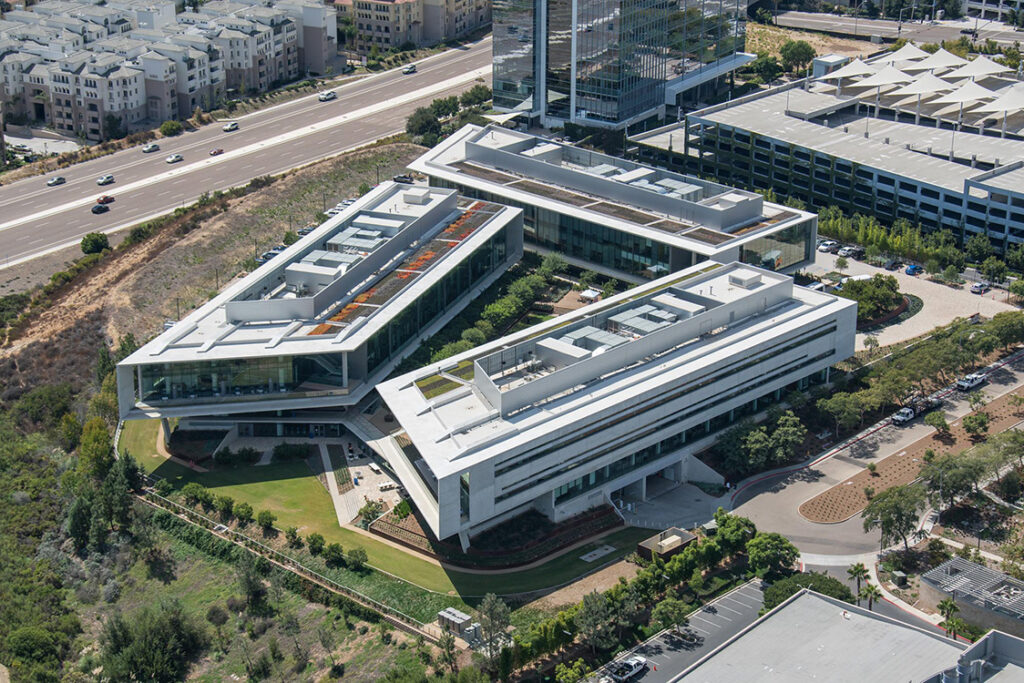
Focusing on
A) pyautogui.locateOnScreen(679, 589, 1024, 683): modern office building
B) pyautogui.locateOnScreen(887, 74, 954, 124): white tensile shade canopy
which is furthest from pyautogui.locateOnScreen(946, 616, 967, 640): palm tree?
pyautogui.locateOnScreen(887, 74, 954, 124): white tensile shade canopy

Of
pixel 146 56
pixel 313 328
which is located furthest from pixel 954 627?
pixel 146 56

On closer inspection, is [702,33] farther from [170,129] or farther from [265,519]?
[265,519]

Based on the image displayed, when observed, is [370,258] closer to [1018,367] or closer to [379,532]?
[379,532]

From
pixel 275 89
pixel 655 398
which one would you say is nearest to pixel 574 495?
pixel 655 398

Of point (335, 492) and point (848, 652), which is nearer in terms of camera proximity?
point (848, 652)

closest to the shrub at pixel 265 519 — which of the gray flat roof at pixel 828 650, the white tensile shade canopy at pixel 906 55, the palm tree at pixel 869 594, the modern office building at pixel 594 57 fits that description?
the gray flat roof at pixel 828 650

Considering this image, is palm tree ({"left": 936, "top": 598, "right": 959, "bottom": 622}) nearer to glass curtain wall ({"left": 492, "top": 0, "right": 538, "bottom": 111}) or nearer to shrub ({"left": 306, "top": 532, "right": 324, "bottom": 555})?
shrub ({"left": 306, "top": 532, "right": 324, "bottom": 555})
